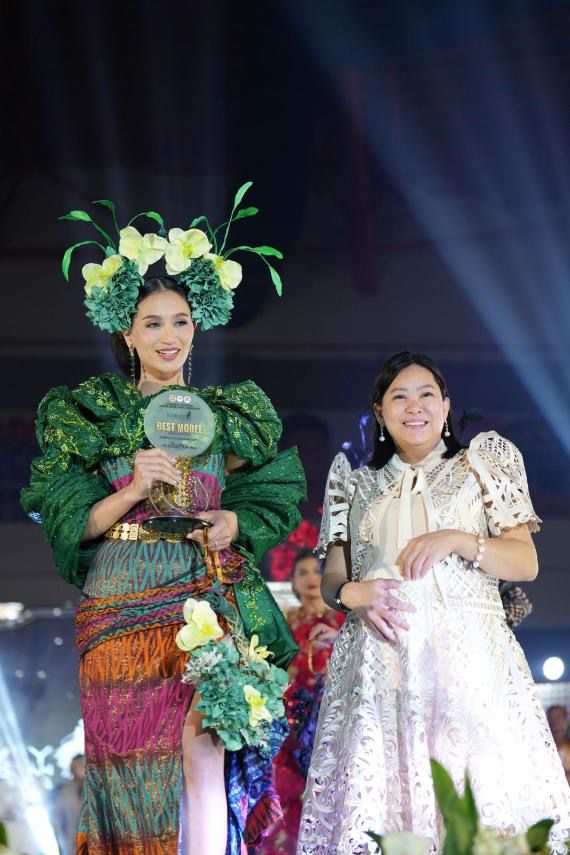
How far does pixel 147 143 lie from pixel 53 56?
61 cm

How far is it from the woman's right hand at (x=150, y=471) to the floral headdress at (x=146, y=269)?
1.38 ft

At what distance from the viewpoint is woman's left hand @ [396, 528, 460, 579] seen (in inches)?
133

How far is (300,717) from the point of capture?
4.71m

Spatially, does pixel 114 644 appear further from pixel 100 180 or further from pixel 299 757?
pixel 100 180

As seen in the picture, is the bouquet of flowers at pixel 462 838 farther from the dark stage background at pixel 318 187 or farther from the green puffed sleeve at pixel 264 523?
the dark stage background at pixel 318 187

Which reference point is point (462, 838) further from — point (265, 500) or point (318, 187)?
point (318, 187)

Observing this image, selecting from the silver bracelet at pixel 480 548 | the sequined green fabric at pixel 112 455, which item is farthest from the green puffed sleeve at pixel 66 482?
the silver bracelet at pixel 480 548

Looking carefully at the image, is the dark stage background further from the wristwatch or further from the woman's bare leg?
the woman's bare leg

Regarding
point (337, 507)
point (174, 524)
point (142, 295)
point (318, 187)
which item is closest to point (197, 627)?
point (174, 524)

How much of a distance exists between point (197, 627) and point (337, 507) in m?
0.76

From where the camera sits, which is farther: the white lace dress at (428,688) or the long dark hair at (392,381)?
the long dark hair at (392,381)

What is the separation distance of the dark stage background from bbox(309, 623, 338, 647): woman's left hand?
2128 mm

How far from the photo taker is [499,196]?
23.5 ft

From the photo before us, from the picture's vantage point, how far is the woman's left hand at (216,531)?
10.5 ft
